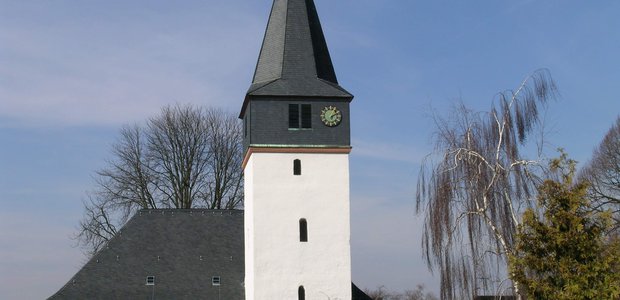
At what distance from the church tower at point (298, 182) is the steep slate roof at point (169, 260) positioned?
8.20ft

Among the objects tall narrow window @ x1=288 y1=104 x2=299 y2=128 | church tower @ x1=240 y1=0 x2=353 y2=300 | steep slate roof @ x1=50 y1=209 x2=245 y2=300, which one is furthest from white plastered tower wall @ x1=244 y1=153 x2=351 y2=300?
steep slate roof @ x1=50 y1=209 x2=245 y2=300

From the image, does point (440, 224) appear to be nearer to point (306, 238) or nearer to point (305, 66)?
point (306, 238)

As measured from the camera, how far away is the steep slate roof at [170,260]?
30219 mm

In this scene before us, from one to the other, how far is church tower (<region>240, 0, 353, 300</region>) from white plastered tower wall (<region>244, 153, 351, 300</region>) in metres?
0.03

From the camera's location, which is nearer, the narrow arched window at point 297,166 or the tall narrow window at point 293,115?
the narrow arched window at point 297,166

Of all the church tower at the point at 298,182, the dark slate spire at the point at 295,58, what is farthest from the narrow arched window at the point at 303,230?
the dark slate spire at the point at 295,58

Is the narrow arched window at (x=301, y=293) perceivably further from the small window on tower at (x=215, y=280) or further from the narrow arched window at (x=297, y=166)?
the small window on tower at (x=215, y=280)

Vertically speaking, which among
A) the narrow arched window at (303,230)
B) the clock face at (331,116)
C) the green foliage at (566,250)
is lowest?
the green foliage at (566,250)

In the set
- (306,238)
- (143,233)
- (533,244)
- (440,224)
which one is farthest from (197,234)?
(533,244)

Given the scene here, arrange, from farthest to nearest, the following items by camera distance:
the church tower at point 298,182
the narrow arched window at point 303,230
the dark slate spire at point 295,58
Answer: the dark slate spire at point 295,58, the narrow arched window at point 303,230, the church tower at point 298,182

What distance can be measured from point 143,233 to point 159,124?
40.0 ft

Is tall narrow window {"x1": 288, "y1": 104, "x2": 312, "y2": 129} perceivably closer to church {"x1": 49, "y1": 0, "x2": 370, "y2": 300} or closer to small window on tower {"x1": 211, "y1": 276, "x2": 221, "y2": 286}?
church {"x1": 49, "y1": 0, "x2": 370, "y2": 300}

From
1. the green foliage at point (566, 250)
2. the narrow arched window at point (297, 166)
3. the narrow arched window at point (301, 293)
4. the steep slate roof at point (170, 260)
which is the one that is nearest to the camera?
the green foliage at point (566, 250)

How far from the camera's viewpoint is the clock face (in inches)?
1122
